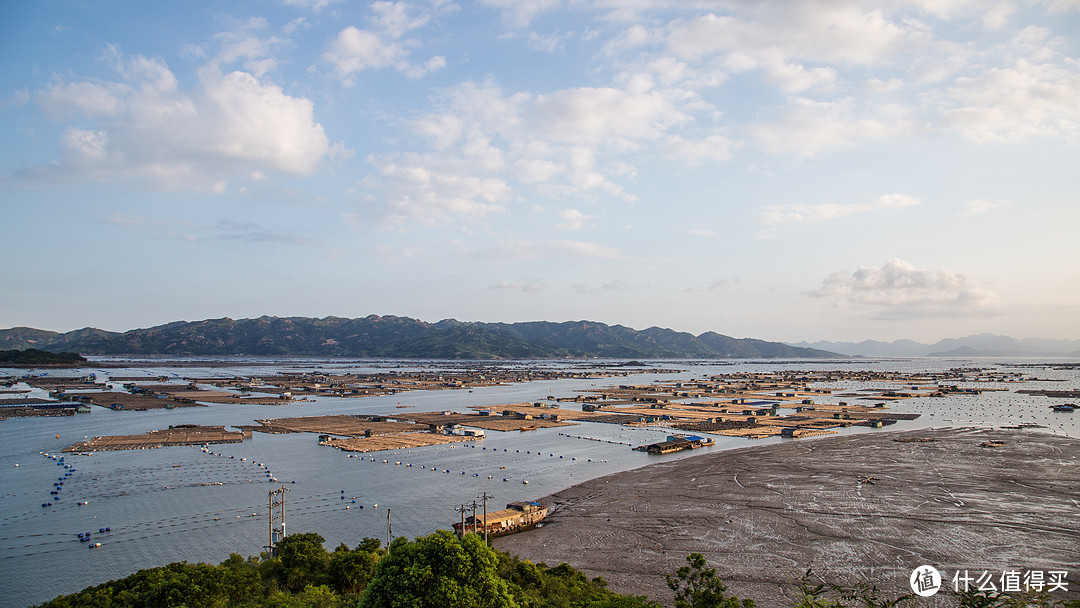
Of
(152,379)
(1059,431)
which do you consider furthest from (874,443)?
(152,379)

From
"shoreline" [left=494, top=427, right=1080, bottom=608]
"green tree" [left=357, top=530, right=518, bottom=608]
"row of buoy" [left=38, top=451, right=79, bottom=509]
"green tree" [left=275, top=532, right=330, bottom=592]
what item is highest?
"green tree" [left=357, top=530, right=518, bottom=608]

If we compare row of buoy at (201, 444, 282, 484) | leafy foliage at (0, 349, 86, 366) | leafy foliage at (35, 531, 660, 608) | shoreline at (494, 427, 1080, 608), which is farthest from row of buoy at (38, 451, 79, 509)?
leafy foliage at (0, 349, 86, 366)

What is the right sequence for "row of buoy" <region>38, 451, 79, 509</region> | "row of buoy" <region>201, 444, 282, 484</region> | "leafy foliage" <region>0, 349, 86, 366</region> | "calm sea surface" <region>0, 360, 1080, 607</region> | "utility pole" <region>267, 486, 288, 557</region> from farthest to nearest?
1. "leafy foliage" <region>0, 349, 86, 366</region>
2. "row of buoy" <region>201, 444, 282, 484</region>
3. "row of buoy" <region>38, 451, 79, 509</region>
4. "calm sea surface" <region>0, 360, 1080, 607</region>
5. "utility pole" <region>267, 486, 288, 557</region>

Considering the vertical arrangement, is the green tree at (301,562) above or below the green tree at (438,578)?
below

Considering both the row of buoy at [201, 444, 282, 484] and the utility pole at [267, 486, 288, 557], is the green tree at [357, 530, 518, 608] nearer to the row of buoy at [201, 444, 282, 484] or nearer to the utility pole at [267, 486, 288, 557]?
the utility pole at [267, 486, 288, 557]

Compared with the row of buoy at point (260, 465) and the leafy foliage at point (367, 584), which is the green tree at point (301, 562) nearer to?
the leafy foliage at point (367, 584)

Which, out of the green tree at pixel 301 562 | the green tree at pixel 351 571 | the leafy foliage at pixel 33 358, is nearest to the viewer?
the green tree at pixel 351 571

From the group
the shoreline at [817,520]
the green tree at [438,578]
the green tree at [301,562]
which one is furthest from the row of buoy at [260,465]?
the green tree at [438,578]
